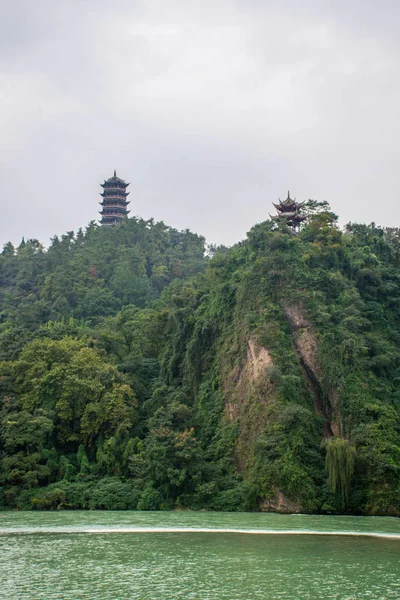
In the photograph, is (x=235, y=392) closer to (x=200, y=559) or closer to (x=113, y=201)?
(x=200, y=559)

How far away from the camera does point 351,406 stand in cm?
3291

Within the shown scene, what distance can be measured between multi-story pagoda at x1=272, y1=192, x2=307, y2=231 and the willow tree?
22.7 meters

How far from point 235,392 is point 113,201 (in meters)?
55.1

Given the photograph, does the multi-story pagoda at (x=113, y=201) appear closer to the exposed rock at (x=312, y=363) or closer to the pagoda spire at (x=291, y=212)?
the pagoda spire at (x=291, y=212)

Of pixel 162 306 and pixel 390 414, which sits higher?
pixel 162 306

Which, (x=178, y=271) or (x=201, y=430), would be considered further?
(x=178, y=271)

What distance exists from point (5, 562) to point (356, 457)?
1805 centimetres

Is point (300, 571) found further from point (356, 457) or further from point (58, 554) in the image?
point (356, 457)

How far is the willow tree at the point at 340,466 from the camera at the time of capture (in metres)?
29.4

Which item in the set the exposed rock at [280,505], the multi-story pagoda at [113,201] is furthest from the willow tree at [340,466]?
the multi-story pagoda at [113,201]

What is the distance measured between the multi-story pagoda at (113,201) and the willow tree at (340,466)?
6235cm

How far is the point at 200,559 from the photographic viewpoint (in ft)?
57.8

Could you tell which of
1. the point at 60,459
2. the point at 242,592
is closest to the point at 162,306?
the point at 60,459

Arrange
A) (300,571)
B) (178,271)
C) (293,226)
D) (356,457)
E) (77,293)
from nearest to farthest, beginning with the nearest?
(300,571), (356,457), (293,226), (77,293), (178,271)
